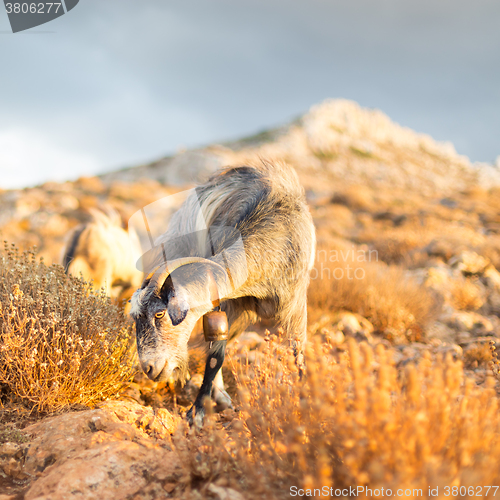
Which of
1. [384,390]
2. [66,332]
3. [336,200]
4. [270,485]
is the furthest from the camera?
[336,200]

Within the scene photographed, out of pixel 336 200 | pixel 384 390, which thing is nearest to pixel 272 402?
pixel 384 390

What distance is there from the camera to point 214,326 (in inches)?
103

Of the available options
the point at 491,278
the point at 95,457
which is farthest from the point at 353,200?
Answer: the point at 95,457

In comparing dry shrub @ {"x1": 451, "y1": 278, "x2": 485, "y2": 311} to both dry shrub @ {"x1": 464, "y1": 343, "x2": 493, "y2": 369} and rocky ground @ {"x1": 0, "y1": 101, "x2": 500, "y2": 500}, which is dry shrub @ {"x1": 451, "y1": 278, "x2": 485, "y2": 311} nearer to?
rocky ground @ {"x1": 0, "y1": 101, "x2": 500, "y2": 500}

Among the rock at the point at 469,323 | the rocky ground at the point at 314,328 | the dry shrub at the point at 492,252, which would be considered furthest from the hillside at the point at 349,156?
the rock at the point at 469,323

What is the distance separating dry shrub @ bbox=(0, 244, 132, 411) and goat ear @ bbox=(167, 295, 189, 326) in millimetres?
832

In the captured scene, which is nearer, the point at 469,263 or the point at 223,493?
the point at 223,493

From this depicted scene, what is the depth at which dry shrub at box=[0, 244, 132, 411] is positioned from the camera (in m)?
2.75

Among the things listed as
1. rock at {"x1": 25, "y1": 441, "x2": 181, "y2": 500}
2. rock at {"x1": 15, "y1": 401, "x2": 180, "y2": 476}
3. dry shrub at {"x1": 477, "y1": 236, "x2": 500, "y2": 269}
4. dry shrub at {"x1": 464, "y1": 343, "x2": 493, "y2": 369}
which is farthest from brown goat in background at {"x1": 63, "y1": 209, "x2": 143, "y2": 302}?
dry shrub at {"x1": 477, "y1": 236, "x2": 500, "y2": 269}

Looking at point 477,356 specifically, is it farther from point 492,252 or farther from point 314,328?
point 492,252

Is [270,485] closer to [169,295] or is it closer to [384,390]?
[384,390]

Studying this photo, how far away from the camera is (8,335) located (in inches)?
104

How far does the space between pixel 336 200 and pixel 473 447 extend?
24346mm

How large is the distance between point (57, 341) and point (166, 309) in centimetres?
107
